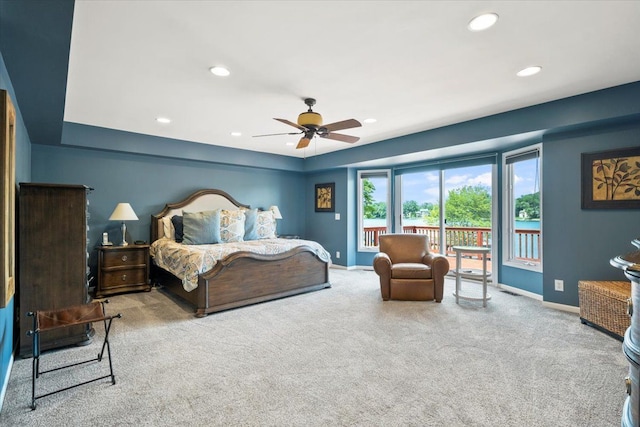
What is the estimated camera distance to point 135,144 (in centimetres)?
471

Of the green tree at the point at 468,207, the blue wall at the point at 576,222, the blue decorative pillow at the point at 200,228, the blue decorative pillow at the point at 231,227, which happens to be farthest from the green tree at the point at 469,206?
the blue decorative pillow at the point at 200,228

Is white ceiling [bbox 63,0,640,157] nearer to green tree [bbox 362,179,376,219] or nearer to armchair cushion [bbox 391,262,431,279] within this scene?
armchair cushion [bbox 391,262,431,279]

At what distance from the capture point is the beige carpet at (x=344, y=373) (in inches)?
70.7

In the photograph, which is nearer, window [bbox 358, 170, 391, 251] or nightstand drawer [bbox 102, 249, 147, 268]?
nightstand drawer [bbox 102, 249, 147, 268]

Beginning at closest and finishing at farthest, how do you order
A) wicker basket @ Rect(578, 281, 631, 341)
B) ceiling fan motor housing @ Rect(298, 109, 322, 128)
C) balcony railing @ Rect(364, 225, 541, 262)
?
1. wicker basket @ Rect(578, 281, 631, 341)
2. ceiling fan motor housing @ Rect(298, 109, 322, 128)
3. balcony railing @ Rect(364, 225, 541, 262)

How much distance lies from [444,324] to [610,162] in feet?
8.22

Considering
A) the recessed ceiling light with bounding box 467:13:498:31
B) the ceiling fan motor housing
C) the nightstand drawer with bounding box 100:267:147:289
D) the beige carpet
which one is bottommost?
the beige carpet

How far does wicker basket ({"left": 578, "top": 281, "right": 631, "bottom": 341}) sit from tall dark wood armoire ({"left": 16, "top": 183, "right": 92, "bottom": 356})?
474 centimetres

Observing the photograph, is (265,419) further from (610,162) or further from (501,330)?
(610,162)

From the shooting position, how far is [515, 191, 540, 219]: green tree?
167 inches

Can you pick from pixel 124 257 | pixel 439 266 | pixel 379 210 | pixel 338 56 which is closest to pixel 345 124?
pixel 338 56

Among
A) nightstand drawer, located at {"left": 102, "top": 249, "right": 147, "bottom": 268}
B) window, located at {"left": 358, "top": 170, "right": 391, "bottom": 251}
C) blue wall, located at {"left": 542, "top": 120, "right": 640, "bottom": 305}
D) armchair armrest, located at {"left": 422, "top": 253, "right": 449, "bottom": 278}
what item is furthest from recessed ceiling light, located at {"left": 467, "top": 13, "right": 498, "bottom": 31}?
nightstand drawer, located at {"left": 102, "top": 249, "right": 147, "bottom": 268}

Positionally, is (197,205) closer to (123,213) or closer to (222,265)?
(123,213)

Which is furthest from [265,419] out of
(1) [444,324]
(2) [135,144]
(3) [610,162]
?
(2) [135,144]
